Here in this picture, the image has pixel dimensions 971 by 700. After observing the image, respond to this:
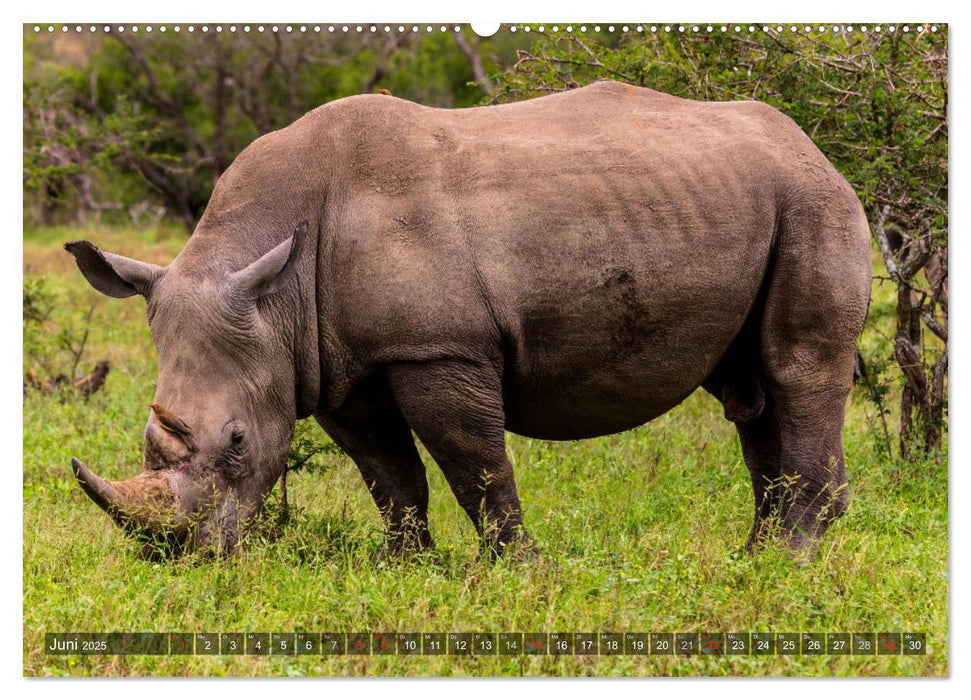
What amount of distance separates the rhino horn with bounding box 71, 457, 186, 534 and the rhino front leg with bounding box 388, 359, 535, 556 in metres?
1.19

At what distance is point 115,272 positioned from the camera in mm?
6426

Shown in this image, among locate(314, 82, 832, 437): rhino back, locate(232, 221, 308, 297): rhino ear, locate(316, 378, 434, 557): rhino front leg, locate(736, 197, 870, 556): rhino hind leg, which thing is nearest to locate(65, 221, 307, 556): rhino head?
locate(232, 221, 308, 297): rhino ear

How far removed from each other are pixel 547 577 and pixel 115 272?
253 cm

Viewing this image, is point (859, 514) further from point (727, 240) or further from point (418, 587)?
point (418, 587)

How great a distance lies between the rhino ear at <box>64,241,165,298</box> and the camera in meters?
→ 6.35

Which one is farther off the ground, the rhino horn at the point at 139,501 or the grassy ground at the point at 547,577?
the rhino horn at the point at 139,501

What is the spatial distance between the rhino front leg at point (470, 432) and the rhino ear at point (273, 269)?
680 millimetres

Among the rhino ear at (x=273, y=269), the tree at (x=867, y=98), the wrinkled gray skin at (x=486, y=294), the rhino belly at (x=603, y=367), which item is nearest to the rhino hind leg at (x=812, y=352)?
the wrinkled gray skin at (x=486, y=294)

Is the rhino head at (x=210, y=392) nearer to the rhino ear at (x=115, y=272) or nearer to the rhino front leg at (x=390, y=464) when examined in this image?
the rhino ear at (x=115, y=272)

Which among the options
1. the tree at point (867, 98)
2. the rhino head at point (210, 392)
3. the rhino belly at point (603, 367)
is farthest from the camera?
the tree at point (867, 98)

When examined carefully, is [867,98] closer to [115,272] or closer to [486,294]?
[486,294]

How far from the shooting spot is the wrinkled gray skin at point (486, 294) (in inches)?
247

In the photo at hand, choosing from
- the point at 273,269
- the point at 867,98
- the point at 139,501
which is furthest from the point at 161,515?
the point at 867,98

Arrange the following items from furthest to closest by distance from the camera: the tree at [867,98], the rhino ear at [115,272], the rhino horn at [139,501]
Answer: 1. the tree at [867,98]
2. the rhino ear at [115,272]
3. the rhino horn at [139,501]
